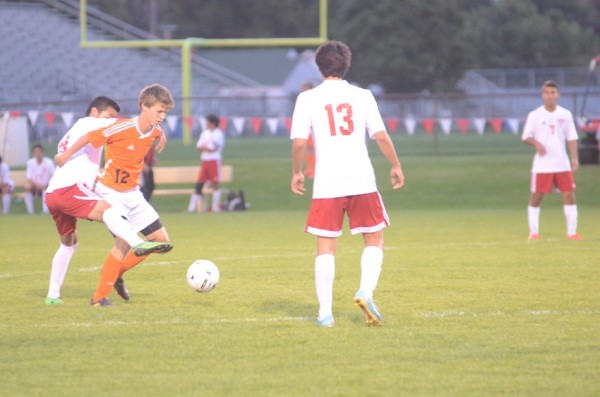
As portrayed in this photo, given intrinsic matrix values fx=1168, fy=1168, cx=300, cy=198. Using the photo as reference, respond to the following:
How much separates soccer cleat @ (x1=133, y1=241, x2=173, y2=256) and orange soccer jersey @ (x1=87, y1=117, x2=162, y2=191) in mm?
684

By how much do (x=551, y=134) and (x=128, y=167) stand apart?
761 centimetres

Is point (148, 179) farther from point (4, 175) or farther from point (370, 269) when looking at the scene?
point (370, 269)

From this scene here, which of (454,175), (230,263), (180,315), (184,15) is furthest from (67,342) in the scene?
(184,15)

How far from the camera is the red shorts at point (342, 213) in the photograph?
26.4ft

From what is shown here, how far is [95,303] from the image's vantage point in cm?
923

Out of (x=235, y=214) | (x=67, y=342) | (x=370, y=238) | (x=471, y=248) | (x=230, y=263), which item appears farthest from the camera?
(x=235, y=214)

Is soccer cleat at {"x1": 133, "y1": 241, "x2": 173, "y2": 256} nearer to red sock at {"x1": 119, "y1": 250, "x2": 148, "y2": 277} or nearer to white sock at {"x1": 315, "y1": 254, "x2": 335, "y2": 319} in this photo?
red sock at {"x1": 119, "y1": 250, "x2": 148, "y2": 277}

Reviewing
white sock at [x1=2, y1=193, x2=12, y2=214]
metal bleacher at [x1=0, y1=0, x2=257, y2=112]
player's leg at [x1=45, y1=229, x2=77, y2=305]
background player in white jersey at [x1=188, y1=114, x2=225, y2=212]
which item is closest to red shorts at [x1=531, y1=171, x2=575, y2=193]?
player's leg at [x1=45, y1=229, x2=77, y2=305]

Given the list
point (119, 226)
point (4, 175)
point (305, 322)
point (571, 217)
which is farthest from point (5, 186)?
point (305, 322)

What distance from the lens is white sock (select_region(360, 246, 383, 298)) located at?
8.08 metres

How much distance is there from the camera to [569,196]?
1533cm

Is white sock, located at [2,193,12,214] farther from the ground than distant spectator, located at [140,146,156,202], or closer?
closer

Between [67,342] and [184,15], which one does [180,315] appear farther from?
[184,15]

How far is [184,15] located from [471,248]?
5227cm
